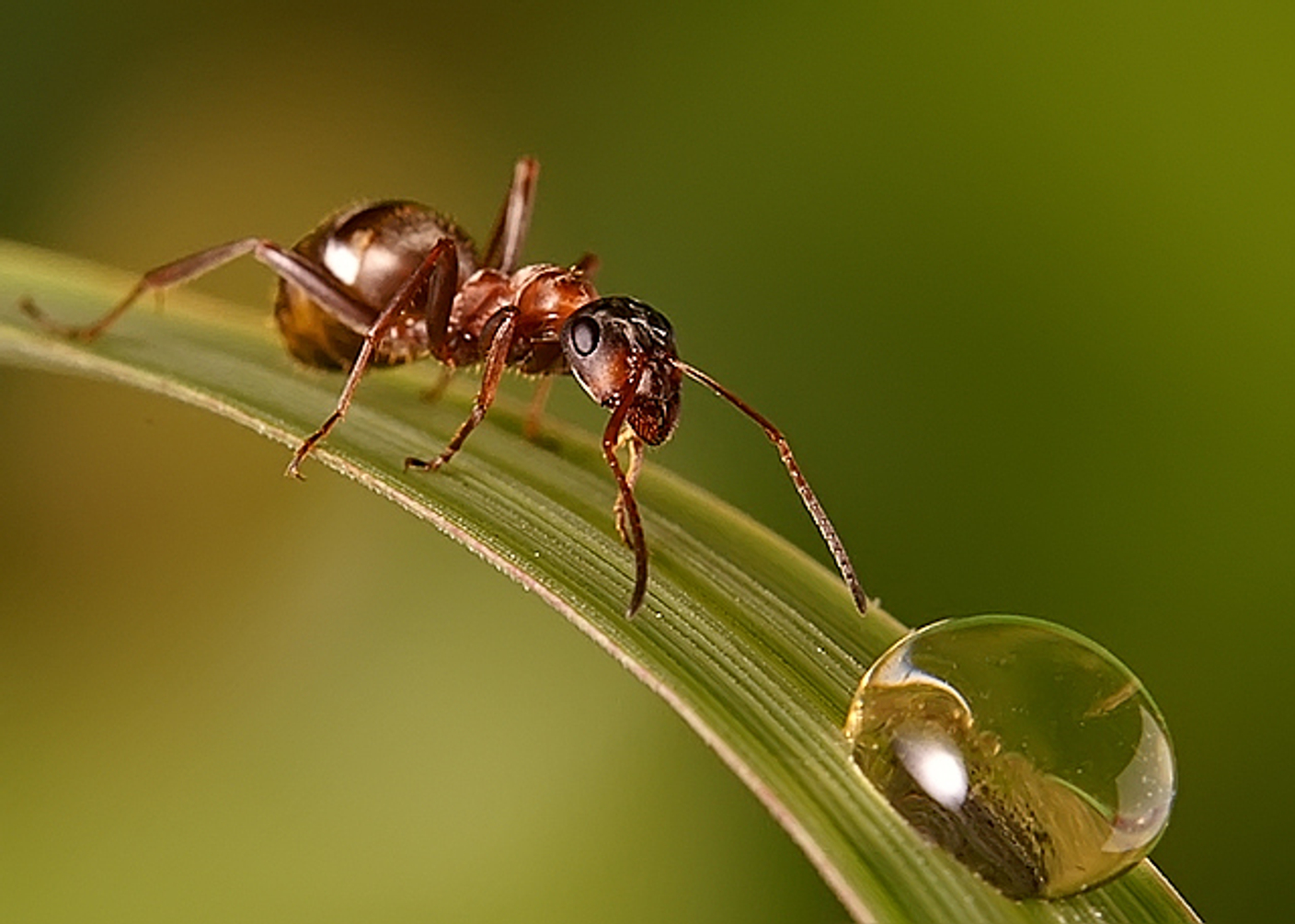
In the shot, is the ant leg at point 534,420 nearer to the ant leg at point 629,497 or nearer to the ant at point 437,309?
the ant at point 437,309

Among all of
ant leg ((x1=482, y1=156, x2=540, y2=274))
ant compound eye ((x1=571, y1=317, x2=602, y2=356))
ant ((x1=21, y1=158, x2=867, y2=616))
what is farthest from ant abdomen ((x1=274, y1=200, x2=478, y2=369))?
ant compound eye ((x1=571, y1=317, x2=602, y2=356))

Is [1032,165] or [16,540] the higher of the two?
[16,540]

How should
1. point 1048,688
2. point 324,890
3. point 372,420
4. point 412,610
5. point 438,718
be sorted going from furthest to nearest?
point 412,610, point 438,718, point 324,890, point 372,420, point 1048,688

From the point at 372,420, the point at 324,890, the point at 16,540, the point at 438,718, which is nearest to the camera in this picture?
the point at 372,420

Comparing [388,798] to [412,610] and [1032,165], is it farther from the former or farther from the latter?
[1032,165]

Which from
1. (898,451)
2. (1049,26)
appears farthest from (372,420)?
(1049,26)

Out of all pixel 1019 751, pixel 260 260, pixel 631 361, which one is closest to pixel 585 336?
pixel 631 361

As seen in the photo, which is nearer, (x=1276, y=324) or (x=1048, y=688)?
(x=1048, y=688)

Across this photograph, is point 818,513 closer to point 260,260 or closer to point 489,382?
point 489,382
